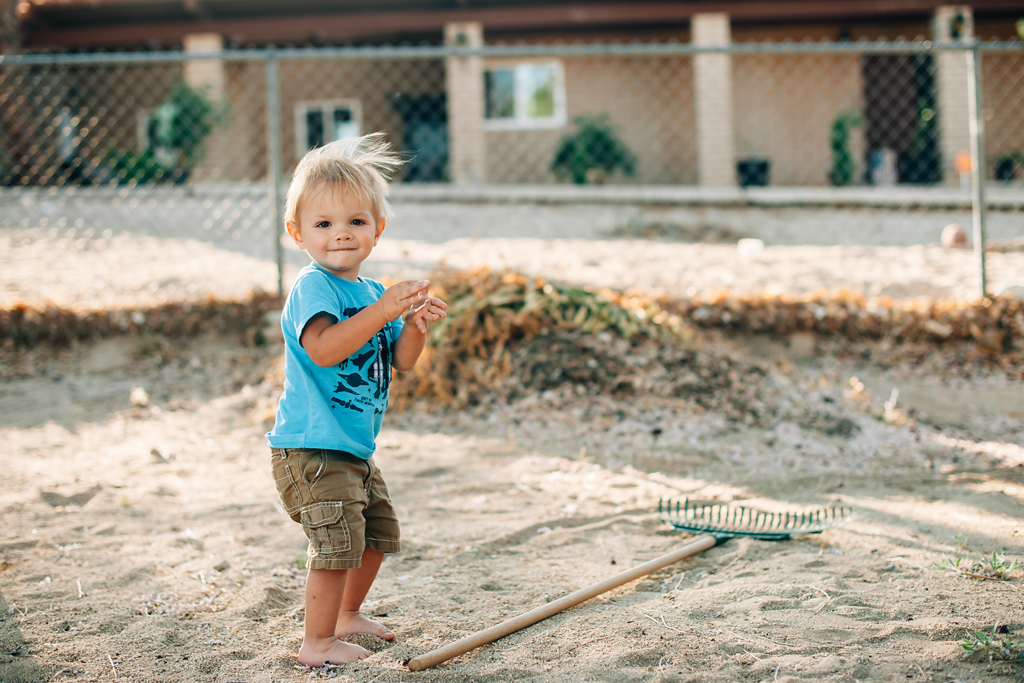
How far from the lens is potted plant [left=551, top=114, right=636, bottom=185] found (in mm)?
11633

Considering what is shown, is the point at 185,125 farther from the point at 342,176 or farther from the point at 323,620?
the point at 323,620

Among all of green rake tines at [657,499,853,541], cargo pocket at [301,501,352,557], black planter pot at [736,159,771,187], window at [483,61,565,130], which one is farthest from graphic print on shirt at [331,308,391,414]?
window at [483,61,565,130]

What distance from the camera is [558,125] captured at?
42.6 ft

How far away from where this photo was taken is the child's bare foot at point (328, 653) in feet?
5.84

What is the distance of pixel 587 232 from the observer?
7691 mm

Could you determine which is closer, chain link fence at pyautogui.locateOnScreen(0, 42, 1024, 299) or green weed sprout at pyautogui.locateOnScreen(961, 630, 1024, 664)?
green weed sprout at pyautogui.locateOnScreen(961, 630, 1024, 664)

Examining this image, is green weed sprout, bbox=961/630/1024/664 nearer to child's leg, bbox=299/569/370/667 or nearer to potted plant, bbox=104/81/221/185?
child's leg, bbox=299/569/370/667

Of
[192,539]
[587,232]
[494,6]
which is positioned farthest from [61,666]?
[494,6]

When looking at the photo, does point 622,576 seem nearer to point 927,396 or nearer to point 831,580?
point 831,580

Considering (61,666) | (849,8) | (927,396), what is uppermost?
(849,8)

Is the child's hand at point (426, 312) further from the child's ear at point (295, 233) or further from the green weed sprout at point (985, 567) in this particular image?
the green weed sprout at point (985, 567)

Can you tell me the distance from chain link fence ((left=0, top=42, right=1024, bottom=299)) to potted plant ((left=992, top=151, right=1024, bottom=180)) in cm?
4

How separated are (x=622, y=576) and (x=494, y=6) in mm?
11718

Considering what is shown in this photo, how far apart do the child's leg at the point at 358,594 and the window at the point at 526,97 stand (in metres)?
11.8
